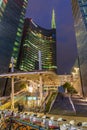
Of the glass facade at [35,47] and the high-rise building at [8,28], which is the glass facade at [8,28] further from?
the glass facade at [35,47]

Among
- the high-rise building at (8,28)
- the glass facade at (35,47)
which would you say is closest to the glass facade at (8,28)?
the high-rise building at (8,28)

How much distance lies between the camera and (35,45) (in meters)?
138

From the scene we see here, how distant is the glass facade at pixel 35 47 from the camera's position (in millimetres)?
115088

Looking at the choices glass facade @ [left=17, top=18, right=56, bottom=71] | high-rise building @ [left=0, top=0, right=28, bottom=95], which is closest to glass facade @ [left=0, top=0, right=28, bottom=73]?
high-rise building @ [left=0, top=0, right=28, bottom=95]

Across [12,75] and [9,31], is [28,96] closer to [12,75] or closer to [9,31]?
[12,75]

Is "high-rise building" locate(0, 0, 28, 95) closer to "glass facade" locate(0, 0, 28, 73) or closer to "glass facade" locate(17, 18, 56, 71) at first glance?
"glass facade" locate(0, 0, 28, 73)

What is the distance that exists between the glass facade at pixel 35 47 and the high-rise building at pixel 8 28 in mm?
14091

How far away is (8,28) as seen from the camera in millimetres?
77375

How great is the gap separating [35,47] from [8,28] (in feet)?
198

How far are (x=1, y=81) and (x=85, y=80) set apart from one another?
2439 centimetres

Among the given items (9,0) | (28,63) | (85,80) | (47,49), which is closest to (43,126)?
(85,80)

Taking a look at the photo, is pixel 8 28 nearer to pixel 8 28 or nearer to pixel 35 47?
pixel 8 28

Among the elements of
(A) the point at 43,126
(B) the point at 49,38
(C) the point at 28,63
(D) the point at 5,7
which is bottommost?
(A) the point at 43,126

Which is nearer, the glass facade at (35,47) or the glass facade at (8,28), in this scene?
the glass facade at (8,28)
